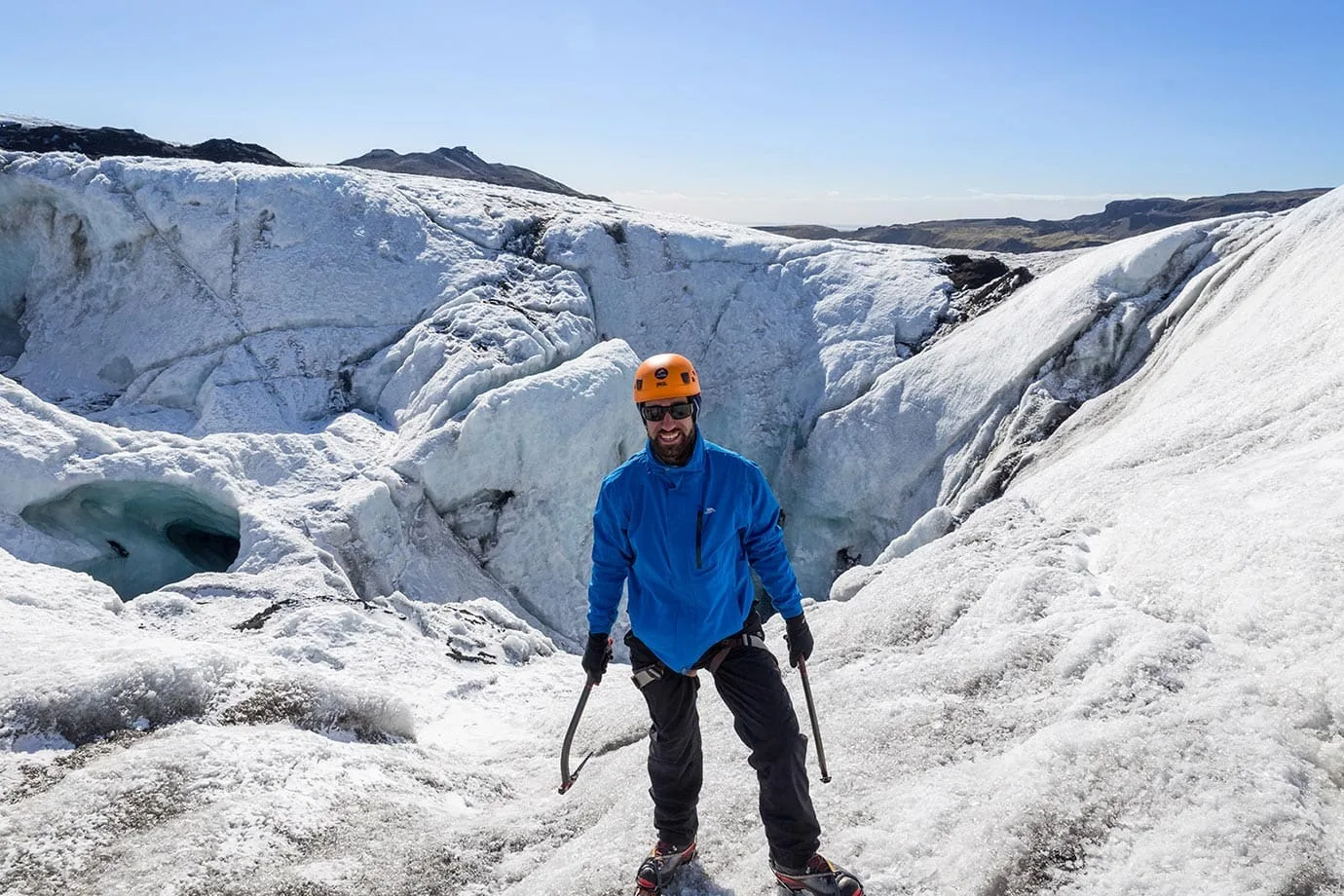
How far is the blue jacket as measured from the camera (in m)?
3.94

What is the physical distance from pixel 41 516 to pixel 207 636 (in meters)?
5.63

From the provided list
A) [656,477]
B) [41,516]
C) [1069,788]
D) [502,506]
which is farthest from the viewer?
[502,506]

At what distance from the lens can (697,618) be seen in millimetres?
3932

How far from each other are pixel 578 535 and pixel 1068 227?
270ft

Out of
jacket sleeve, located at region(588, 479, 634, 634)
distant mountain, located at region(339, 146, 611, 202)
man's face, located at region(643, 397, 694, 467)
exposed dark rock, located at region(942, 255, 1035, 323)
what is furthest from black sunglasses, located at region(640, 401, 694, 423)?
distant mountain, located at region(339, 146, 611, 202)

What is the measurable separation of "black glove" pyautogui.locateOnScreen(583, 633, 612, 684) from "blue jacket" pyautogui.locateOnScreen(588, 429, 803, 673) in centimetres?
27

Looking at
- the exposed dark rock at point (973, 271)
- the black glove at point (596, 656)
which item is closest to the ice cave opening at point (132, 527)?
the black glove at point (596, 656)

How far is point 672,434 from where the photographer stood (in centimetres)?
397

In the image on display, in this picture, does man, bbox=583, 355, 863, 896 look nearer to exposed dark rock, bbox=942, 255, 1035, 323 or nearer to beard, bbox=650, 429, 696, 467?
beard, bbox=650, 429, 696, 467

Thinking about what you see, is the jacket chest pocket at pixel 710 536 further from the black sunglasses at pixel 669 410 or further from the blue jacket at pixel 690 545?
the black sunglasses at pixel 669 410

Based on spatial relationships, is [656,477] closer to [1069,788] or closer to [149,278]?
[1069,788]

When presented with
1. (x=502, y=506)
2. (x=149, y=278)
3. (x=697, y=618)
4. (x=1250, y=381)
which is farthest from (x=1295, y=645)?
(x=149, y=278)

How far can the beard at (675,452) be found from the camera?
13.1ft

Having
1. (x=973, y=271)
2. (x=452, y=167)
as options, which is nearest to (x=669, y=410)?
(x=973, y=271)
